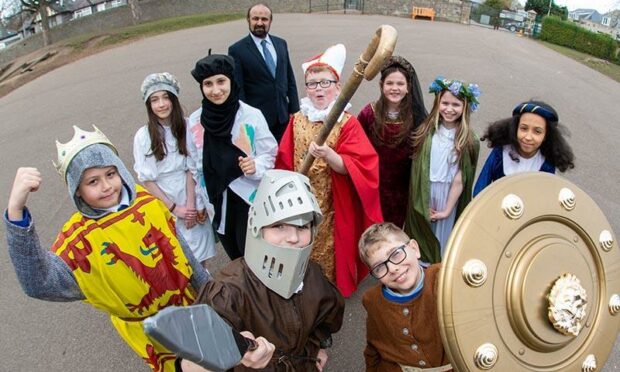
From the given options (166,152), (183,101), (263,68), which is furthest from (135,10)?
(166,152)

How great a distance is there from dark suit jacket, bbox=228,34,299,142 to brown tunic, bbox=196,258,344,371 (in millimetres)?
2837

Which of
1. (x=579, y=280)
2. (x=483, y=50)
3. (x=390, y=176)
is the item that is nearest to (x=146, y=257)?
(x=579, y=280)

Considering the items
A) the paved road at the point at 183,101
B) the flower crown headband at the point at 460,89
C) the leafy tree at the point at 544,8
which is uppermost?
the leafy tree at the point at 544,8

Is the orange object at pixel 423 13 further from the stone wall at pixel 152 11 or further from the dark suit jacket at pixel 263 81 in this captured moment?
the dark suit jacket at pixel 263 81

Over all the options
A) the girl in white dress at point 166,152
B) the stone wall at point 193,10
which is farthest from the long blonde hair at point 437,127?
the stone wall at point 193,10

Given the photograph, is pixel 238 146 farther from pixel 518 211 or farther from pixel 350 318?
pixel 518 211

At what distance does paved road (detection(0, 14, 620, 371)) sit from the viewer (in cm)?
314

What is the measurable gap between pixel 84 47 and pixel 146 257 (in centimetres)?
1699

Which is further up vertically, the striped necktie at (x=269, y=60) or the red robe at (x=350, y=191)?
the striped necktie at (x=269, y=60)

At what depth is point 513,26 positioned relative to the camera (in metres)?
25.6

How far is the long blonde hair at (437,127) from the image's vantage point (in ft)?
9.32

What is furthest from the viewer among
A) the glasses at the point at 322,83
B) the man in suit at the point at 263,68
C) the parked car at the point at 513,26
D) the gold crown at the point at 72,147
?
the parked car at the point at 513,26

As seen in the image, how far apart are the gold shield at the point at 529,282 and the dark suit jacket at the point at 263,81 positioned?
341cm

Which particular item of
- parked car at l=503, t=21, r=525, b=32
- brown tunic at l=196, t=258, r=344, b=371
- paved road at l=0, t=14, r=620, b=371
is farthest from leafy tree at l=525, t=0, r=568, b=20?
brown tunic at l=196, t=258, r=344, b=371
